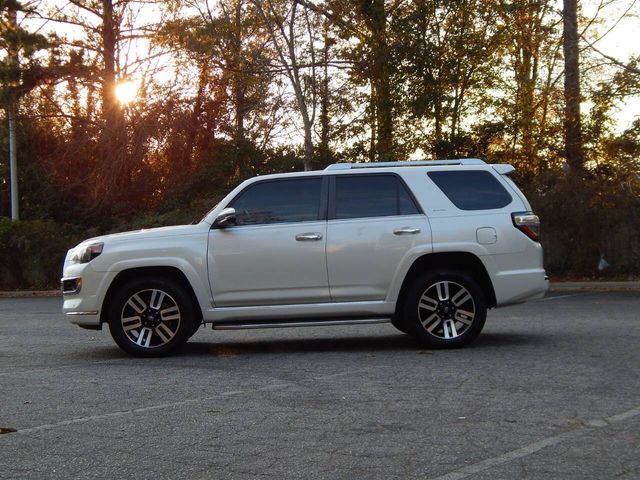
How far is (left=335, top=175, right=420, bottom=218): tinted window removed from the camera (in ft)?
34.0

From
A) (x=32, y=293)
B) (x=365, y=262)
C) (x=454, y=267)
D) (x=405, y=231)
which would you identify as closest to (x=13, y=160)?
(x=32, y=293)

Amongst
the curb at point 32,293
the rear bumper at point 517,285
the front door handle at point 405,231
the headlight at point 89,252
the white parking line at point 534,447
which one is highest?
the front door handle at point 405,231

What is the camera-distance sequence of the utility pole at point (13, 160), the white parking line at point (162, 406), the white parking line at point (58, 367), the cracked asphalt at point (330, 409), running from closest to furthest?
the cracked asphalt at point (330, 409) < the white parking line at point (162, 406) < the white parking line at point (58, 367) < the utility pole at point (13, 160)

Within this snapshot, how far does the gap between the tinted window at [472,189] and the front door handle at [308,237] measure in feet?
4.79

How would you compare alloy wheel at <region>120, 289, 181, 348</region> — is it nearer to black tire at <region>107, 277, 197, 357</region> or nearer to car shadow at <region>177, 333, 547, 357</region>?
black tire at <region>107, 277, 197, 357</region>

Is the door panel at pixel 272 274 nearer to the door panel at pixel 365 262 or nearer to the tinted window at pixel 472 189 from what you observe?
the door panel at pixel 365 262

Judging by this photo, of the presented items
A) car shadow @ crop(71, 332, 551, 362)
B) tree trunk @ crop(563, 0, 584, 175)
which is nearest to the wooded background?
tree trunk @ crop(563, 0, 584, 175)

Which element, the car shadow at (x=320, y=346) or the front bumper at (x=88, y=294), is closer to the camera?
the front bumper at (x=88, y=294)

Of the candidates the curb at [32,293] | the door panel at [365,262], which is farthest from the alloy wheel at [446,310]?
the curb at [32,293]

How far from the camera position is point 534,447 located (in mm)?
5766

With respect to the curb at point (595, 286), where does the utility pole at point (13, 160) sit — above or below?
above

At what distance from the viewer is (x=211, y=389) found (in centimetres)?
807

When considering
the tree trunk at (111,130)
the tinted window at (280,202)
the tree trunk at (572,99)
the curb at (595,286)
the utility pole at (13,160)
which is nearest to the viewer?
the tinted window at (280,202)

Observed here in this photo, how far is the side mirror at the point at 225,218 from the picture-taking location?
1010 cm
